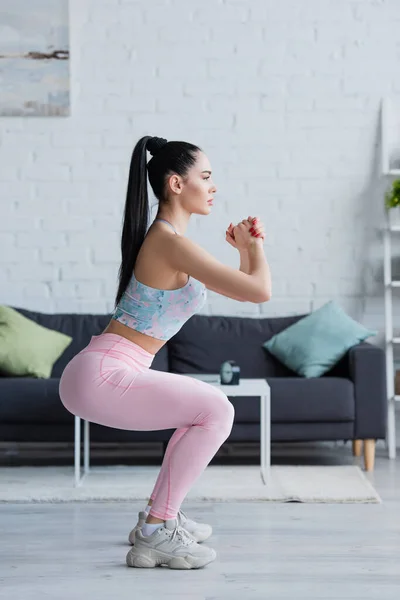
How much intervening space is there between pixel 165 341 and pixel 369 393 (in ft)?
6.72

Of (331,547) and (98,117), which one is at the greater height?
(98,117)

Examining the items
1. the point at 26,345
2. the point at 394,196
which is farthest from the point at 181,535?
the point at 394,196

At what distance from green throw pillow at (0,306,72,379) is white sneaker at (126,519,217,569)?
2.03 m

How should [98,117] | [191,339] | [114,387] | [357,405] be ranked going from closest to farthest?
1. [114,387]
2. [357,405]
3. [191,339]
4. [98,117]

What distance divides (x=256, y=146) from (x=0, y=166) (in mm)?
1438

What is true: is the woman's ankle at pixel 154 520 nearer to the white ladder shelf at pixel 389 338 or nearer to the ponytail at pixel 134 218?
the ponytail at pixel 134 218

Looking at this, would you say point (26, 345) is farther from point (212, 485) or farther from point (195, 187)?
point (195, 187)

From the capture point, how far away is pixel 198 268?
2580mm

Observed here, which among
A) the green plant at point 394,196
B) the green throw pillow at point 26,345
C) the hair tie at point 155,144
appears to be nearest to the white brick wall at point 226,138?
the green plant at point 394,196

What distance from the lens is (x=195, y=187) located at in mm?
2732

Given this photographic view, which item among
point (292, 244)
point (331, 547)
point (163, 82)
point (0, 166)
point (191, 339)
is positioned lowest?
point (331, 547)

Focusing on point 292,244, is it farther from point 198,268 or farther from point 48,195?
point 198,268

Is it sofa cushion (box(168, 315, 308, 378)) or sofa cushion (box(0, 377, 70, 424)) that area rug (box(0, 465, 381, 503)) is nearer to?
sofa cushion (box(0, 377, 70, 424))

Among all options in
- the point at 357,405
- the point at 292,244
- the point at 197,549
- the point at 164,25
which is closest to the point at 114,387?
the point at 197,549
